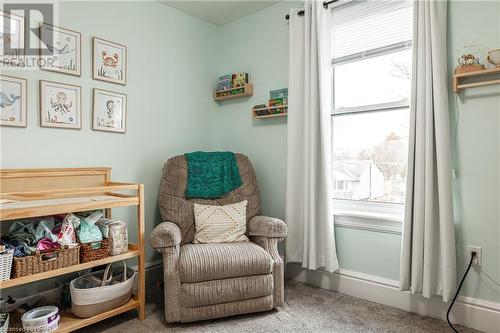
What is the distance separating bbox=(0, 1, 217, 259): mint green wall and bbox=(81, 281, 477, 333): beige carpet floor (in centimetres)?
79

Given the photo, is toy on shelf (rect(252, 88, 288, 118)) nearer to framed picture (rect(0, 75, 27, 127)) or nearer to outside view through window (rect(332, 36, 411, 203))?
outside view through window (rect(332, 36, 411, 203))

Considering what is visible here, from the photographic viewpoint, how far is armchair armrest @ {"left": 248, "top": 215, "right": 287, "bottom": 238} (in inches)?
88.4

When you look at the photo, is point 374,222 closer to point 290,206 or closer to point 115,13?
point 290,206

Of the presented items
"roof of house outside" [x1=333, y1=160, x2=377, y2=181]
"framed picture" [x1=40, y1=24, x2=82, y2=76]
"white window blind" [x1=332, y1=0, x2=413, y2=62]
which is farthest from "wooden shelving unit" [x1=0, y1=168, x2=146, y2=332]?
"white window blind" [x1=332, y1=0, x2=413, y2=62]

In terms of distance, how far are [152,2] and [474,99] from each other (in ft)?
8.24

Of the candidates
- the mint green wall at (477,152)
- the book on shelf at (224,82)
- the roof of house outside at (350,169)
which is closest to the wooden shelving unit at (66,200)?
the book on shelf at (224,82)

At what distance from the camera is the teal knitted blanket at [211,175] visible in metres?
2.55

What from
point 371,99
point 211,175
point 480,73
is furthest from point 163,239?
point 480,73

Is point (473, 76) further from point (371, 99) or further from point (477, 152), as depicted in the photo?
point (371, 99)

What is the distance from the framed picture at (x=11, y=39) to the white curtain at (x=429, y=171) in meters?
2.46

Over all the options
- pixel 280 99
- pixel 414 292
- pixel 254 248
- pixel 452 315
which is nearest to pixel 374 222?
pixel 414 292

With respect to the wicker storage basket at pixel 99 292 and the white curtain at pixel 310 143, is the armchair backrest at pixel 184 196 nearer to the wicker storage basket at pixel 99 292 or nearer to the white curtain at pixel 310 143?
the white curtain at pixel 310 143

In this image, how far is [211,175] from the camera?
261 centimetres

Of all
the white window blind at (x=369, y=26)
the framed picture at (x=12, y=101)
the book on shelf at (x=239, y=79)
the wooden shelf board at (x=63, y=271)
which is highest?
the white window blind at (x=369, y=26)
